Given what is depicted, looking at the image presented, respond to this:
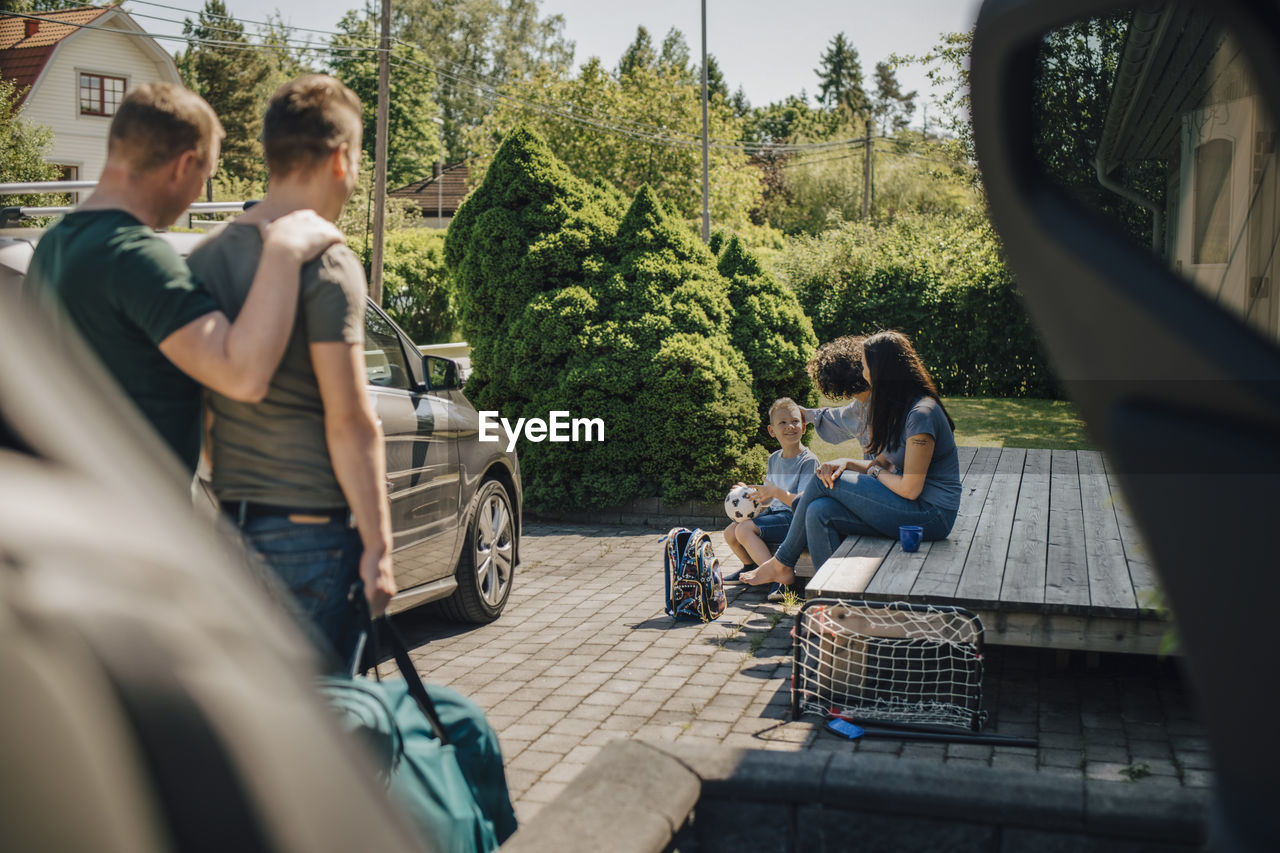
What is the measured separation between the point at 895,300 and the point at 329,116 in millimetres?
20367

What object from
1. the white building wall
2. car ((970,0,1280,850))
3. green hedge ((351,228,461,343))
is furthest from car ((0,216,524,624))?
the white building wall

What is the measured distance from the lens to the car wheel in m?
6.77

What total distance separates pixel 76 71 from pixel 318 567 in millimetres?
40265

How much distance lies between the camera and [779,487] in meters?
7.48

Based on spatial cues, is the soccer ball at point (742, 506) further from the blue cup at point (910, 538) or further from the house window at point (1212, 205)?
the house window at point (1212, 205)

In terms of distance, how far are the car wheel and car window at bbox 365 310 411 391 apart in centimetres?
94

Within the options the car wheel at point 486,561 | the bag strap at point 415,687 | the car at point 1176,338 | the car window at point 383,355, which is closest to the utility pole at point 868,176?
the car wheel at point 486,561

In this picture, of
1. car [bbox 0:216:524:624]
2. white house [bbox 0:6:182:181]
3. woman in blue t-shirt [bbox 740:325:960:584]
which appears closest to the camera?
car [bbox 0:216:524:624]

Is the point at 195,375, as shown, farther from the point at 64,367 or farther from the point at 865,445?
the point at 865,445

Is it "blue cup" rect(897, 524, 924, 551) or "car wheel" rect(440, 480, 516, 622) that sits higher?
"blue cup" rect(897, 524, 924, 551)

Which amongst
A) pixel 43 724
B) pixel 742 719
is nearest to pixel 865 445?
pixel 742 719

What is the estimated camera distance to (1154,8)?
3.24 feet

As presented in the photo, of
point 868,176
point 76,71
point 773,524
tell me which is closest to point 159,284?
point 773,524

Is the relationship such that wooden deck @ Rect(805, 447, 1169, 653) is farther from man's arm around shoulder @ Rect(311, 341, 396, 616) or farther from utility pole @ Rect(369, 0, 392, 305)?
utility pole @ Rect(369, 0, 392, 305)
